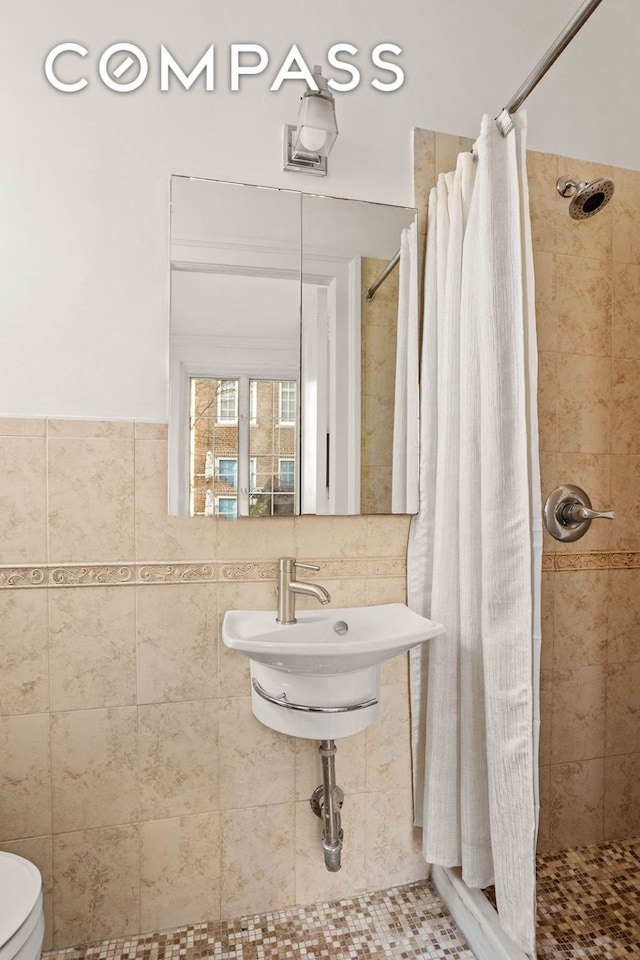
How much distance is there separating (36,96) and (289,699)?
1.54m

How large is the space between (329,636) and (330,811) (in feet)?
1.39

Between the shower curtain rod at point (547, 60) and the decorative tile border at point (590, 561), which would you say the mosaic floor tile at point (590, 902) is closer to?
the decorative tile border at point (590, 561)

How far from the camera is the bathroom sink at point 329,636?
117cm

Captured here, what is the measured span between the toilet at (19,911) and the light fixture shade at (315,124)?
172 cm

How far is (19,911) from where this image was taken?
1.01 m

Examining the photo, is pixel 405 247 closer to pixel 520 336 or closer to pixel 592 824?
pixel 520 336

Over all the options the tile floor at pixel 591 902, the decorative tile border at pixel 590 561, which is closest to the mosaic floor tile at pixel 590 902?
the tile floor at pixel 591 902

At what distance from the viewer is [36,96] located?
1.37m

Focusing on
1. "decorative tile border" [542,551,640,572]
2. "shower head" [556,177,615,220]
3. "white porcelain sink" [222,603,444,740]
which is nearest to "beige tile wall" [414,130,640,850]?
"decorative tile border" [542,551,640,572]

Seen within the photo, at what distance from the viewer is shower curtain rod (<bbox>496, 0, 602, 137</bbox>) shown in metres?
1.11

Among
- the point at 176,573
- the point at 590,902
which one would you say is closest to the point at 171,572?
the point at 176,573

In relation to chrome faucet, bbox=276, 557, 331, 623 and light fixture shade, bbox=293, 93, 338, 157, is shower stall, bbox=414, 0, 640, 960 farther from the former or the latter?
chrome faucet, bbox=276, 557, 331, 623

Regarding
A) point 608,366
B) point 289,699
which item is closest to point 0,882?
point 289,699

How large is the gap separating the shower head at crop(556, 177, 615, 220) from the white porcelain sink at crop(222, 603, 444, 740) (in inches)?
46.5
